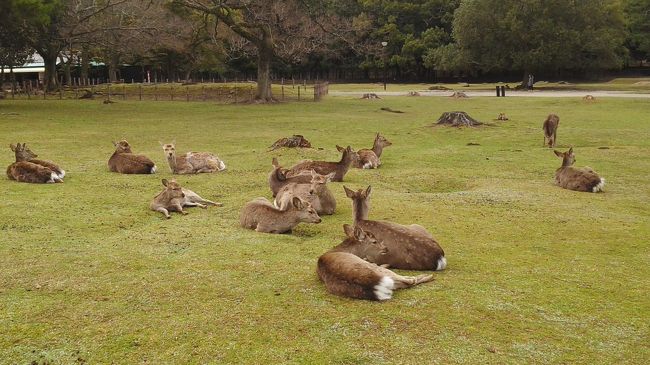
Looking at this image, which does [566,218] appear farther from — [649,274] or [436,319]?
[436,319]

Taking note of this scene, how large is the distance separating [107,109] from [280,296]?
2512 centimetres

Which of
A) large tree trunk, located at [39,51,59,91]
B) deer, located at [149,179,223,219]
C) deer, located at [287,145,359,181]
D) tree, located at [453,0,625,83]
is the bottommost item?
deer, located at [149,179,223,219]

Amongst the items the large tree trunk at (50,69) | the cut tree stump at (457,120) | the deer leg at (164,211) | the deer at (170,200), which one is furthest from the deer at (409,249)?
the large tree trunk at (50,69)

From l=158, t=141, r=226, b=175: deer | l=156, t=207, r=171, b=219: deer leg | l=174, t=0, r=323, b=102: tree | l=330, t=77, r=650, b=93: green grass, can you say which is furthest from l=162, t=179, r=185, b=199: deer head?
l=330, t=77, r=650, b=93: green grass

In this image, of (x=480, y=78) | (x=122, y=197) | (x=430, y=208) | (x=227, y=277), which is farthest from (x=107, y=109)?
(x=480, y=78)

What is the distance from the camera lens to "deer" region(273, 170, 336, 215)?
7875 millimetres

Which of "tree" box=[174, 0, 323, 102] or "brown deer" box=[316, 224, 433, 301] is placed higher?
"tree" box=[174, 0, 323, 102]

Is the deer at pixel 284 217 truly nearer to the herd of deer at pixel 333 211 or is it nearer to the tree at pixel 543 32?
the herd of deer at pixel 333 211

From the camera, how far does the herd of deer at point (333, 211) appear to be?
4.95 metres

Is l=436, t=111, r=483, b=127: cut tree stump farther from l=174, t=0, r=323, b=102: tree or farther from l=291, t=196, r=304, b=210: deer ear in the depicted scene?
l=291, t=196, r=304, b=210: deer ear

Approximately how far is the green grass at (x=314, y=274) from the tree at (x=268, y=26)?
17924 millimetres

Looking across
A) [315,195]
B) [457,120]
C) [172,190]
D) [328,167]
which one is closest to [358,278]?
[315,195]

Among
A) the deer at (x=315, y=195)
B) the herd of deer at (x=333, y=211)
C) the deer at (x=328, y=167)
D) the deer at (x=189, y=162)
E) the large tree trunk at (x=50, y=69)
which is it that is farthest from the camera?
the large tree trunk at (x=50, y=69)

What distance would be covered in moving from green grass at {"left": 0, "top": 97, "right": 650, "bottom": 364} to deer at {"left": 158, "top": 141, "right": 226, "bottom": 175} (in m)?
0.34
